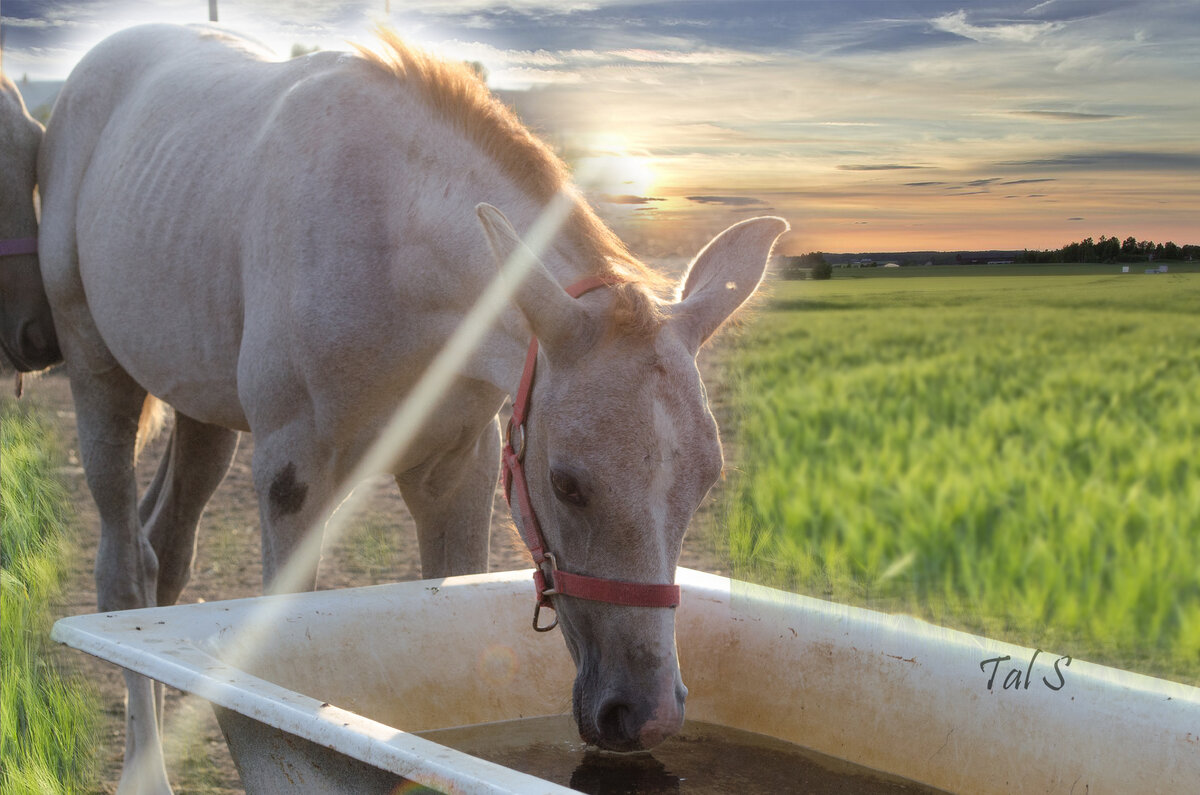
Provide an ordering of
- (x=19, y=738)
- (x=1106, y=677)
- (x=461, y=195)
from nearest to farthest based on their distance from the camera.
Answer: (x=1106, y=677), (x=461, y=195), (x=19, y=738)

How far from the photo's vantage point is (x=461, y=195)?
2.44m

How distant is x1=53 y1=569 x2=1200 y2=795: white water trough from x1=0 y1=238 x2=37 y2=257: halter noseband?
2.15m

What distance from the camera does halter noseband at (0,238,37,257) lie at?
3846mm

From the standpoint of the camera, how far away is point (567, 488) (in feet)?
6.32

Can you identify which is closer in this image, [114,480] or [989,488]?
[114,480]

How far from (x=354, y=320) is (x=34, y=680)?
6.12 ft

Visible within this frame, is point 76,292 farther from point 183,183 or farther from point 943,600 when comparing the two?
point 943,600

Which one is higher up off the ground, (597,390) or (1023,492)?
(597,390)

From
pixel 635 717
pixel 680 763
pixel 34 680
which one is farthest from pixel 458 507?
pixel 34 680

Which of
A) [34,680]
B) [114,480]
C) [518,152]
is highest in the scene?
[518,152]

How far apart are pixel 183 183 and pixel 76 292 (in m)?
0.87

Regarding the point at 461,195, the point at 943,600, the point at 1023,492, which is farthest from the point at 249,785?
the point at 1023,492

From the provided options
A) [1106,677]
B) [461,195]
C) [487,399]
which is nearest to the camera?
[1106,677]

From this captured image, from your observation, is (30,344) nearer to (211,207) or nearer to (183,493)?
(183,493)
